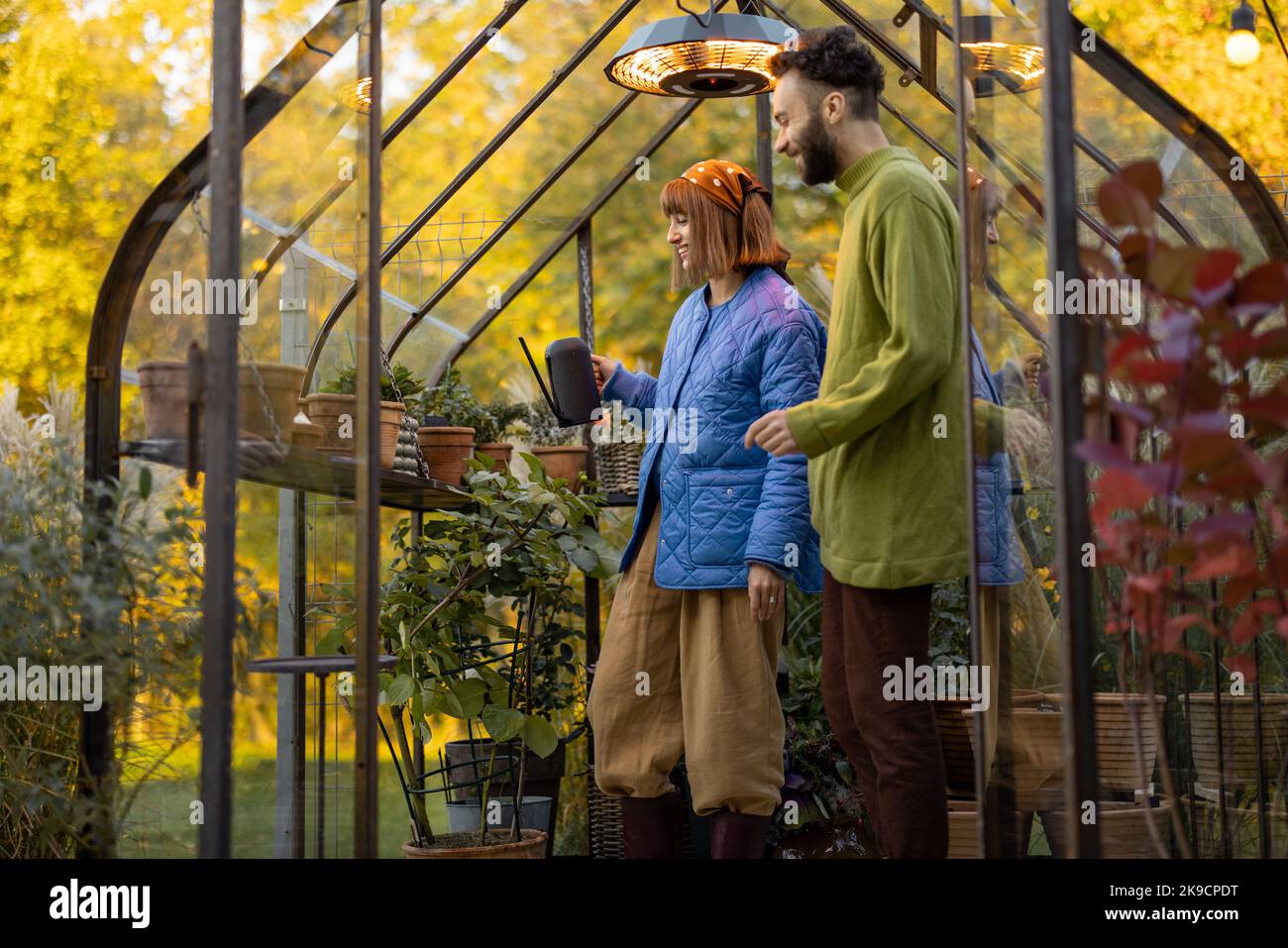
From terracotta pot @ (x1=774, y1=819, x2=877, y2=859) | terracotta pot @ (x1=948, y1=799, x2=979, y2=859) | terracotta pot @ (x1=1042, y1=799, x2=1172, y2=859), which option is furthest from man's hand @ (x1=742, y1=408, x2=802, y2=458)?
terracotta pot @ (x1=774, y1=819, x2=877, y2=859)

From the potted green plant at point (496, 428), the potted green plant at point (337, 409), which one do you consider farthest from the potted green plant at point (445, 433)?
the potted green plant at point (337, 409)

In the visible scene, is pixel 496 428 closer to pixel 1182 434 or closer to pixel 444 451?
pixel 444 451

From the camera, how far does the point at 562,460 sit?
4484 millimetres

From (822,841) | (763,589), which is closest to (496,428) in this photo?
(822,841)

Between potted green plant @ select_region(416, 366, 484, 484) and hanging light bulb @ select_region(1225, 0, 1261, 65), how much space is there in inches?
89.0

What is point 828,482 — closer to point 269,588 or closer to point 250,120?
point 269,588

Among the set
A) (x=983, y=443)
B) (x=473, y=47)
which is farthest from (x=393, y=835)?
(x=473, y=47)

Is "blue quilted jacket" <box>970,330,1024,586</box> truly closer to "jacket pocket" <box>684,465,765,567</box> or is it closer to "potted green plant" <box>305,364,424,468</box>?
"jacket pocket" <box>684,465,765,567</box>

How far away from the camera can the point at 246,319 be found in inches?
80.6

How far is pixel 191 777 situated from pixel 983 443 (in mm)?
1214

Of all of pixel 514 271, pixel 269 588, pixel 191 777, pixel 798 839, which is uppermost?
pixel 514 271

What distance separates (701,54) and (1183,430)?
84.3 inches

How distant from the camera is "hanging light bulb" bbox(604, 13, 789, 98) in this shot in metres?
3.39

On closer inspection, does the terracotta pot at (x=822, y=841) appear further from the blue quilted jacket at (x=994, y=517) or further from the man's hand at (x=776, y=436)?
the blue quilted jacket at (x=994, y=517)
